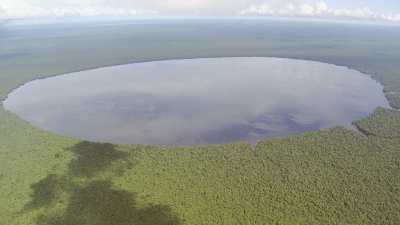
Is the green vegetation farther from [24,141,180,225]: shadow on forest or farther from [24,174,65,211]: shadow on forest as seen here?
[24,174,65,211]: shadow on forest

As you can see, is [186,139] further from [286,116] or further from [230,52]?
[230,52]

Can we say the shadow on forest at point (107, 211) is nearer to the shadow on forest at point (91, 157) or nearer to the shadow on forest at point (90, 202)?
the shadow on forest at point (90, 202)

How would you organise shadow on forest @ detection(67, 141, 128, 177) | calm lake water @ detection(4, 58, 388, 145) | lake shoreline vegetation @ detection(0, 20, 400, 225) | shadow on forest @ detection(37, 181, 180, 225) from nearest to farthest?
1. shadow on forest @ detection(37, 181, 180, 225)
2. lake shoreline vegetation @ detection(0, 20, 400, 225)
3. shadow on forest @ detection(67, 141, 128, 177)
4. calm lake water @ detection(4, 58, 388, 145)

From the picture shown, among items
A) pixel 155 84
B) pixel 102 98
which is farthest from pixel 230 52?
pixel 102 98

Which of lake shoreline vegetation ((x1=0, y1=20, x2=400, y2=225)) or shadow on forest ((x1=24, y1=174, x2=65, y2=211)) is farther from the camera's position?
shadow on forest ((x1=24, y1=174, x2=65, y2=211))

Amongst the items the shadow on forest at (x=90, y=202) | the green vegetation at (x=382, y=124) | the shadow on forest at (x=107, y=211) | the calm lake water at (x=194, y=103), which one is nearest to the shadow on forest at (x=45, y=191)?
the shadow on forest at (x=90, y=202)

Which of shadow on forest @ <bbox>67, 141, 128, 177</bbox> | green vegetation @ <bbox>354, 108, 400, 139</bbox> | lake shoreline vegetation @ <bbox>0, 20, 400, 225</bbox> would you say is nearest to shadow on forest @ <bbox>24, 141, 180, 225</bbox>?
shadow on forest @ <bbox>67, 141, 128, 177</bbox>

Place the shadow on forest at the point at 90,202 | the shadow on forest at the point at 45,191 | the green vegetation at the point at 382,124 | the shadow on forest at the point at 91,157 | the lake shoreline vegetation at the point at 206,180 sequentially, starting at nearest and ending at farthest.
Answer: the shadow on forest at the point at 90,202 → the lake shoreline vegetation at the point at 206,180 → the shadow on forest at the point at 45,191 → the shadow on forest at the point at 91,157 → the green vegetation at the point at 382,124

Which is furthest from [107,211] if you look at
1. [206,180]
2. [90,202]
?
[206,180]
